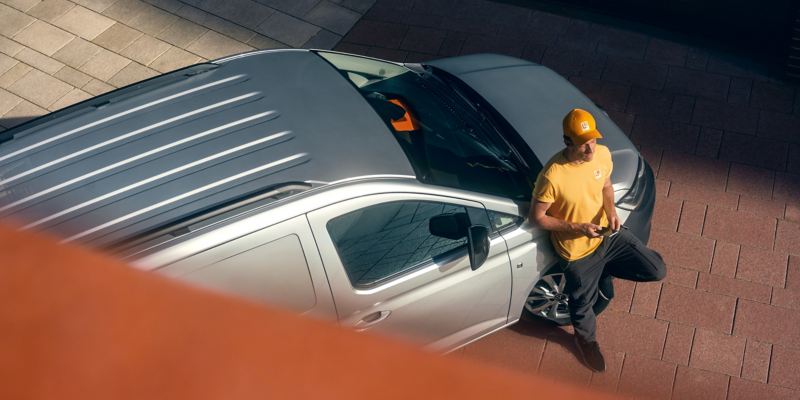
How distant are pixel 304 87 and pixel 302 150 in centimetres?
60

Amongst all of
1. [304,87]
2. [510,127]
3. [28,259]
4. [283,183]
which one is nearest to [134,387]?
[28,259]

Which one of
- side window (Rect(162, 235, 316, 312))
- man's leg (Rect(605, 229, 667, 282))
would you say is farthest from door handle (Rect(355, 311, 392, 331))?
man's leg (Rect(605, 229, 667, 282))

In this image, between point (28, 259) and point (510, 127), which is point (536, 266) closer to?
point (510, 127)

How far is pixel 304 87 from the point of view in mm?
4621

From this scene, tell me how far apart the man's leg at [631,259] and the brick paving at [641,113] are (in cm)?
58

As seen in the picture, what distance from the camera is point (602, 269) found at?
4.91 metres

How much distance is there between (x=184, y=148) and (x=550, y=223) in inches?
77.7

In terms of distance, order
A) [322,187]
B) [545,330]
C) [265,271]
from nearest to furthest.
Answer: [265,271] < [322,187] < [545,330]

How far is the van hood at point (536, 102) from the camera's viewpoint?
495 cm

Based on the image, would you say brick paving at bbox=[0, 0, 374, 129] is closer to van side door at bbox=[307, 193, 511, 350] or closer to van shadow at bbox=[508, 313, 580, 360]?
van shadow at bbox=[508, 313, 580, 360]

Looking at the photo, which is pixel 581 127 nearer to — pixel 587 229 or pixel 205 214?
pixel 587 229

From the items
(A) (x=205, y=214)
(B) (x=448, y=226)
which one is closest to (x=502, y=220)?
(B) (x=448, y=226)

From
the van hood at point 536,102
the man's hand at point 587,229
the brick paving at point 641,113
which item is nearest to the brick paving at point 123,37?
the brick paving at point 641,113

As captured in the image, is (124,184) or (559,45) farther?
(559,45)
